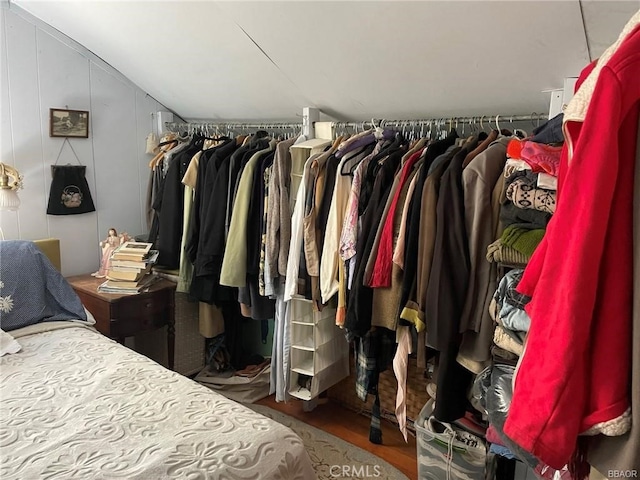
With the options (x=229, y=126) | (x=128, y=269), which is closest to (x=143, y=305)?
(x=128, y=269)

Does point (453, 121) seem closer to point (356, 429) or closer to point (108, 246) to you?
point (356, 429)

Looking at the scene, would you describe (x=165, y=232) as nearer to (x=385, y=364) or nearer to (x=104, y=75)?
(x=104, y=75)

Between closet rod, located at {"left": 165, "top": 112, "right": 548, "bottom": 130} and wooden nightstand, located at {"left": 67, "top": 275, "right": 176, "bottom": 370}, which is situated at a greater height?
closet rod, located at {"left": 165, "top": 112, "right": 548, "bottom": 130}

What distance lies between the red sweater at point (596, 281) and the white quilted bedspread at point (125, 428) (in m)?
0.83

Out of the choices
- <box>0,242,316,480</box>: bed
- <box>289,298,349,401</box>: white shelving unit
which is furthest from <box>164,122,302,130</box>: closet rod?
<box>0,242,316,480</box>: bed

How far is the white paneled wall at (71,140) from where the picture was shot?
8.80 feet

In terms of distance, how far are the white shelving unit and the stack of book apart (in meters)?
0.87

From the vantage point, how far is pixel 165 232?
9.64 feet

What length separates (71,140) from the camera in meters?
2.93

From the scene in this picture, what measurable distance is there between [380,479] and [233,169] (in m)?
1.68

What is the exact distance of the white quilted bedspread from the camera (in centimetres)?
131

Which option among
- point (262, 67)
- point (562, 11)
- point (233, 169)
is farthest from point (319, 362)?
point (562, 11)

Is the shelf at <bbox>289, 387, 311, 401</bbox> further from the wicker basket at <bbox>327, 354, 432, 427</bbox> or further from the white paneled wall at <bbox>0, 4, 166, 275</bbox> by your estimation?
the white paneled wall at <bbox>0, 4, 166, 275</bbox>

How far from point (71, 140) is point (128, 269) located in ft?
2.89
